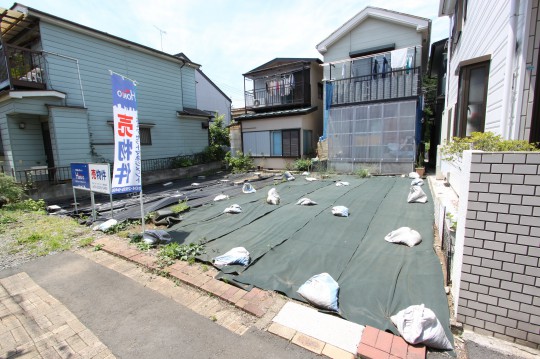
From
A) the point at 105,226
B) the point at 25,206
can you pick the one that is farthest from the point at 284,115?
the point at 25,206

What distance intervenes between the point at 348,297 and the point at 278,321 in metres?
0.76

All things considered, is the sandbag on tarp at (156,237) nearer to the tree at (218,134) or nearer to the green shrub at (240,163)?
the green shrub at (240,163)

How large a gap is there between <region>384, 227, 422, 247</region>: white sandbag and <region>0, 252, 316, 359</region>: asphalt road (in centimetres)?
234

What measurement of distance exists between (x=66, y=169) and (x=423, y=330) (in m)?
10.9

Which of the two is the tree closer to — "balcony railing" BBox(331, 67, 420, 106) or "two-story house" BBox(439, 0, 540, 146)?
"balcony railing" BBox(331, 67, 420, 106)

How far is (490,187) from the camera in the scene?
6.18ft

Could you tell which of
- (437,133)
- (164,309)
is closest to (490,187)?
(164,309)

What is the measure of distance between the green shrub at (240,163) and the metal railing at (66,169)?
1166mm

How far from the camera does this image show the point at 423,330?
1905 mm

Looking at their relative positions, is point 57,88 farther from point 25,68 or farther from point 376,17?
point 376,17

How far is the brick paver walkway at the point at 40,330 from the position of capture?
6.80ft

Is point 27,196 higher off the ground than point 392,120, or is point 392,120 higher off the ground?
point 392,120

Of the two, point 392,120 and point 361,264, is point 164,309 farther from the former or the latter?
point 392,120

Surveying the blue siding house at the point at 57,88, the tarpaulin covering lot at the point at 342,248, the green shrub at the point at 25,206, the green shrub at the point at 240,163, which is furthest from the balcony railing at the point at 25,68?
the green shrub at the point at 240,163
